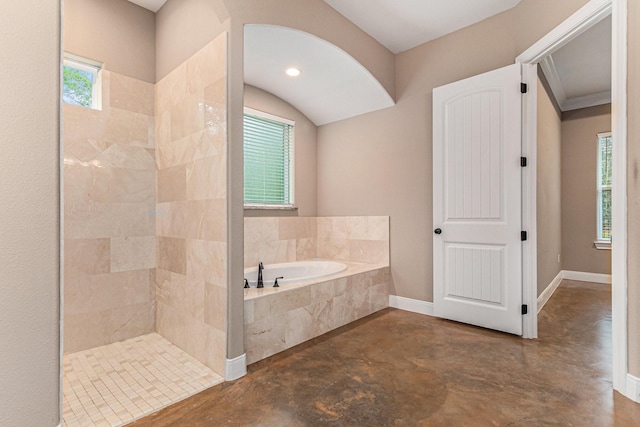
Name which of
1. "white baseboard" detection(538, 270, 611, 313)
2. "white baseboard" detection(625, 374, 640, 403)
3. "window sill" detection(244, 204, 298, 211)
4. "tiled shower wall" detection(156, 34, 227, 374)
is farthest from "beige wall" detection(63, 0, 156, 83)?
"white baseboard" detection(538, 270, 611, 313)

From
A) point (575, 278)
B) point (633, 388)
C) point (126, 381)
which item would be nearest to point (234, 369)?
point (126, 381)

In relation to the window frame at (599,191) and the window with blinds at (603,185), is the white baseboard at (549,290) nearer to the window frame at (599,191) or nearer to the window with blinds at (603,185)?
the window frame at (599,191)

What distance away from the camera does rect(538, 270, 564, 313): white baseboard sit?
11.6ft

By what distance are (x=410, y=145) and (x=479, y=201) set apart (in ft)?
3.14

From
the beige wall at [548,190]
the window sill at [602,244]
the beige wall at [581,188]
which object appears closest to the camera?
the beige wall at [548,190]

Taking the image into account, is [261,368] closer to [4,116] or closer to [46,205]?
[46,205]

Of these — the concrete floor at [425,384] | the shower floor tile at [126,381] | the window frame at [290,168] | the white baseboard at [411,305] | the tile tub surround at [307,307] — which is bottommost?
the shower floor tile at [126,381]

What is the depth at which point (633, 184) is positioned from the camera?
69.0 inches

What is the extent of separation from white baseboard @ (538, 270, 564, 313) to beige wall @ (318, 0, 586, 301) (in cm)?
138

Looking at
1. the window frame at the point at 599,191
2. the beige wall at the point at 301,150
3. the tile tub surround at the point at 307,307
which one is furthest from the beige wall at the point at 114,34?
the window frame at the point at 599,191

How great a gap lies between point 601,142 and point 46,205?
21.1 feet

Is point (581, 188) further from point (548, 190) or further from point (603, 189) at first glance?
point (548, 190)

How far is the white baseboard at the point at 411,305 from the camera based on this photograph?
3.26 metres

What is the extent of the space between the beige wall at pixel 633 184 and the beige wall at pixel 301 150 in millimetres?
3019
